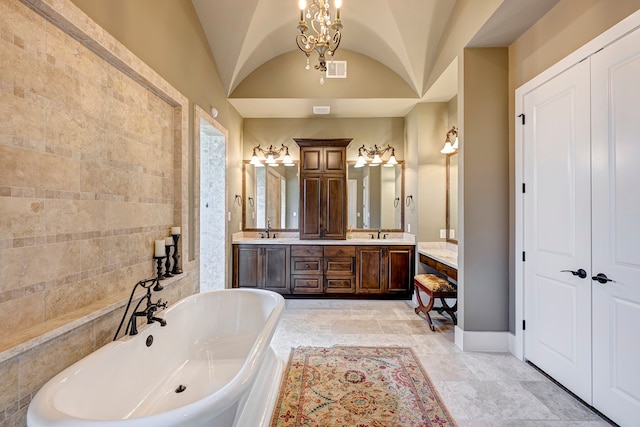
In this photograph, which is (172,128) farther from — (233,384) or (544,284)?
(544,284)

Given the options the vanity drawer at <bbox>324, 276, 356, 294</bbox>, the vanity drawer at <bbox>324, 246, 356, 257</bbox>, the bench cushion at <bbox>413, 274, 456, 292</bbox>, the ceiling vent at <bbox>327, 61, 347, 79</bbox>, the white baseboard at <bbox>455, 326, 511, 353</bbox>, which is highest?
the ceiling vent at <bbox>327, 61, 347, 79</bbox>

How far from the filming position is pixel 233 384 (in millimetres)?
1184

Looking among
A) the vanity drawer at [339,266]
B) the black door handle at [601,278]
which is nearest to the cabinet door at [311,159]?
the vanity drawer at [339,266]

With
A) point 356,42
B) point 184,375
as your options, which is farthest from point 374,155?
point 184,375

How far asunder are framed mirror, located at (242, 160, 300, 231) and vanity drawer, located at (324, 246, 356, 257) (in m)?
0.84

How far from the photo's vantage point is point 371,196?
4832 millimetres

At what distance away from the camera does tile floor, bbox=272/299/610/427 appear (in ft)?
6.18

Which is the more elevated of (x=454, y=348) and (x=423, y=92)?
(x=423, y=92)

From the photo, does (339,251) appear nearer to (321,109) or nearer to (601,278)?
A: (321,109)

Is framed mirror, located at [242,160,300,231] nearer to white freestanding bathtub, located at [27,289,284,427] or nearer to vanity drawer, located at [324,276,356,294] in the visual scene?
vanity drawer, located at [324,276,356,294]

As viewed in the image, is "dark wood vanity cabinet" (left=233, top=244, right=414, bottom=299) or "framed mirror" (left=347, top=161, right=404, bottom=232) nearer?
"dark wood vanity cabinet" (left=233, top=244, right=414, bottom=299)

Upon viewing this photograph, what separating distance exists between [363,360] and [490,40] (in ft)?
10.4

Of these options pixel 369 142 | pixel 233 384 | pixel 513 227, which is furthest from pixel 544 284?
pixel 369 142

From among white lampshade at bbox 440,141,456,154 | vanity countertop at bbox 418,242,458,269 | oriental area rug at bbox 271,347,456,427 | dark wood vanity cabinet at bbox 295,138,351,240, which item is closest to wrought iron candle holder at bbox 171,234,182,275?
oriental area rug at bbox 271,347,456,427
